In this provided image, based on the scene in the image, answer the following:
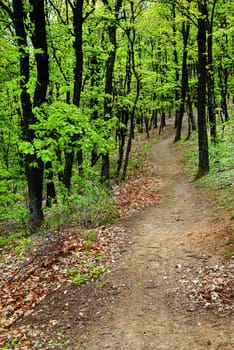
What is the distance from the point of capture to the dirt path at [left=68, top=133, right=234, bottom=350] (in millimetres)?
5258

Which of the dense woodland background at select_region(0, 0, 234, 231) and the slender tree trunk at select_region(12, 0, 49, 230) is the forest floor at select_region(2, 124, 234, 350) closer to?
the dense woodland background at select_region(0, 0, 234, 231)

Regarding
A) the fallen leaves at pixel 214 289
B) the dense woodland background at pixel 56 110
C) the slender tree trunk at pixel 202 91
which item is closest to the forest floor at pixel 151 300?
the fallen leaves at pixel 214 289

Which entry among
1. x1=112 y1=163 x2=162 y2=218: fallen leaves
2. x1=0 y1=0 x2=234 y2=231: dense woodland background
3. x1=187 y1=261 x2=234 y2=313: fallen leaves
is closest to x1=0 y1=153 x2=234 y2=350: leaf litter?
x1=187 y1=261 x2=234 y2=313: fallen leaves

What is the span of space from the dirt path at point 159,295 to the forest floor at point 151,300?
15 mm

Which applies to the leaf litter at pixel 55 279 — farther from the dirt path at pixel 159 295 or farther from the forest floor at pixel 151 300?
the dirt path at pixel 159 295

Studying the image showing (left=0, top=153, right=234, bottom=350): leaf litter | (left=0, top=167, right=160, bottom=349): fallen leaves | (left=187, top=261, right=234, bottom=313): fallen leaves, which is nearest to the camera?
(left=187, top=261, right=234, bottom=313): fallen leaves

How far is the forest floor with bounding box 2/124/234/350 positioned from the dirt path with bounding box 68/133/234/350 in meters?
0.02

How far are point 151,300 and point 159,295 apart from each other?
0.70 ft

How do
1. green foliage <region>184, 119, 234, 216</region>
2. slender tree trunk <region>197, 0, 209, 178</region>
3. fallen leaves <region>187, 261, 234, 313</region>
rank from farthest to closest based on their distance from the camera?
1. slender tree trunk <region>197, 0, 209, 178</region>
2. green foliage <region>184, 119, 234, 216</region>
3. fallen leaves <region>187, 261, 234, 313</region>

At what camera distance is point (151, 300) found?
253 inches

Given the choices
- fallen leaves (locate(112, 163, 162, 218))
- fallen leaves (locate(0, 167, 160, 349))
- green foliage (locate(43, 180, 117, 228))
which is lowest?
fallen leaves (locate(0, 167, 160, 349))

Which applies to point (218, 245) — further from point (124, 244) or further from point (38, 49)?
point (38, 49)

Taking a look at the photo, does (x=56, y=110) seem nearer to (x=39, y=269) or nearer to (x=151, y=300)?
(x=39, y=269)

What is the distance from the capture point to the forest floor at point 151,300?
17.7ft
